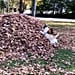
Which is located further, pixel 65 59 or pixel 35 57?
pixel 65 59

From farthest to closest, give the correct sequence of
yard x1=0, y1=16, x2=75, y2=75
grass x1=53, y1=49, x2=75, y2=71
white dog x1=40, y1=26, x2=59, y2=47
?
white dog x1=40, y1=26, x2=59, y2=47 → grass x1=53, y1=49, x2=75, y2=71 → yard x1=0, y1=16, x2=75, y2=75

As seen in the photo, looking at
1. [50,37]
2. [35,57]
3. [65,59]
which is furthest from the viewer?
[50,37]

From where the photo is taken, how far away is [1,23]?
11.1 m

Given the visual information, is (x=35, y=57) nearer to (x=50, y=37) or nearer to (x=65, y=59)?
(x=65, y=59)

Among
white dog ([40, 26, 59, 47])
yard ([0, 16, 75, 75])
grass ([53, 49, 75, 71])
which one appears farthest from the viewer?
white dog ([40, 26, 59, 47])

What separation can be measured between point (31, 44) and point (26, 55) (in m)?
1.12

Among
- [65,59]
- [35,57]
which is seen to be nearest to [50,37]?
[65,59]

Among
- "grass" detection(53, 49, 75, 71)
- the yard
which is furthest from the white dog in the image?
"grass" detection(53, 49, 75, 71)

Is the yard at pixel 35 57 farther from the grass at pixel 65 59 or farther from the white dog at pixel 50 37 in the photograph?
the white dog at pixel 50 37

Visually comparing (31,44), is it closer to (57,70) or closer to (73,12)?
(57,70)

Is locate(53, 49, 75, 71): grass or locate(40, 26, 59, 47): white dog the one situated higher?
locate(40, 26, 59, 47): white dog

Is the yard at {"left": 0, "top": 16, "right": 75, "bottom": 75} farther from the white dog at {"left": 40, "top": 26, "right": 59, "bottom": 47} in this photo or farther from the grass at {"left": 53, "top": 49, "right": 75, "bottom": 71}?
the white dog at {"left": 40, "top": 26, "right": 59, "bottom": 47}

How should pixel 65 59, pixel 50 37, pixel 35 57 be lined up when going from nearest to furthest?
pixel 35 57 < pixel 65 59 < pixel 50 37

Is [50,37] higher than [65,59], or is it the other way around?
[50,37]
